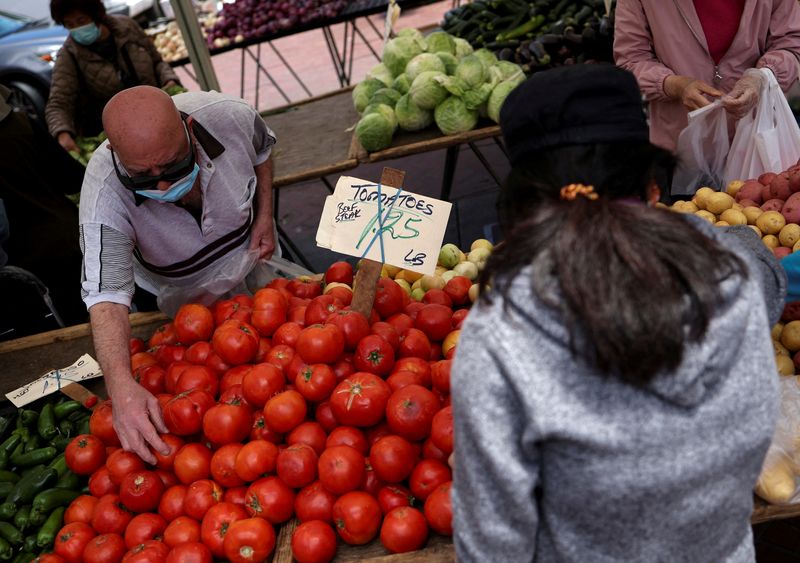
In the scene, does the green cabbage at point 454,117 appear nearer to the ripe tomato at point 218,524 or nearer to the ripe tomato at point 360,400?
the ripe tomato at point 360,400

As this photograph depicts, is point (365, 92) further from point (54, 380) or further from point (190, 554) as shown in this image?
point (190, 554)

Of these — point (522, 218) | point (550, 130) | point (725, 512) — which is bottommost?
point (725, 512)

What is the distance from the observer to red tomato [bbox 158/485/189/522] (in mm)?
1864

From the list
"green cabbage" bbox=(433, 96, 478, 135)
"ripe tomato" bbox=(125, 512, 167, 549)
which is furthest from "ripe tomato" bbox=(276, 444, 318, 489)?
"green cabbage" bbox=(433, 96, 478, 135)

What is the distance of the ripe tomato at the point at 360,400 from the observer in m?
1.85

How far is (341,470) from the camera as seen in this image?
173 cm

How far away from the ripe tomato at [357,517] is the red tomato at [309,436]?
8.0 inches

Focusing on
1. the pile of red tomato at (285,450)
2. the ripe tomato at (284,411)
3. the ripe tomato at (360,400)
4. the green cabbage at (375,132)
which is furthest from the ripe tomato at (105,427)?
the green cabbage at (375,132)

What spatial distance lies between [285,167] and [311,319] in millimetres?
2237

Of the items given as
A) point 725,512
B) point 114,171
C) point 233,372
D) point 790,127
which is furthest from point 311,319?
point 790,127

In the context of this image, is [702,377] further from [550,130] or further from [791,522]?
[791,522]

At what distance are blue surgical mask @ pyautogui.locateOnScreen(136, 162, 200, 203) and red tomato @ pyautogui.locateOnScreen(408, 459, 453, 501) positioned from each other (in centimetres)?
137

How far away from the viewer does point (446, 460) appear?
1783 mm

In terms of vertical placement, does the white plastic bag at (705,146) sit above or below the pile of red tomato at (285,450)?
below
